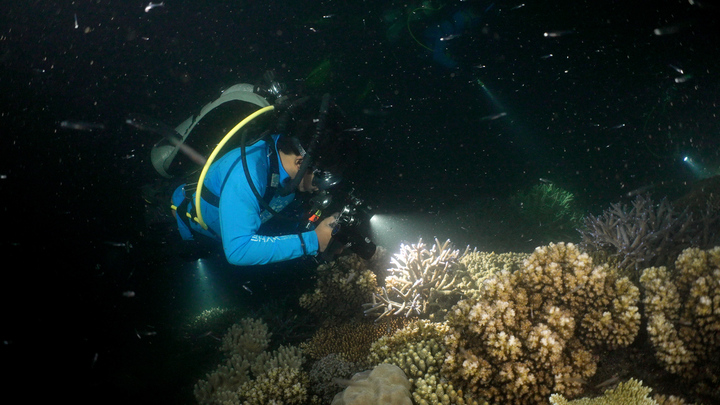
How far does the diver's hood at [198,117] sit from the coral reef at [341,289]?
121 inches

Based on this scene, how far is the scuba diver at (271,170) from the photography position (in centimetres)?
328

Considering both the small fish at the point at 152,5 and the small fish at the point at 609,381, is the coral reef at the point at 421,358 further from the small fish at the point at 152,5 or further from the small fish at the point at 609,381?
the small fish at the point at 152,5

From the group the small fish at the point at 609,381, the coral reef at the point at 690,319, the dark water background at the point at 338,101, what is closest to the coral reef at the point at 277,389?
the small fish at the point at 609,381

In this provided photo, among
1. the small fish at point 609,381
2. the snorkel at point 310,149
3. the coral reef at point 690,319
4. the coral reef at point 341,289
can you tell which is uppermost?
the snorkel at point 310,149

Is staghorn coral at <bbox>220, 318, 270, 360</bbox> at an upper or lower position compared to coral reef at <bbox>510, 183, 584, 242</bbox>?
lower

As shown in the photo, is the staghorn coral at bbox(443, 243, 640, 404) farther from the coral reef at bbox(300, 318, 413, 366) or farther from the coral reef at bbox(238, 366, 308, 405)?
the coral reef at bbox(238, 366, 308, 405)

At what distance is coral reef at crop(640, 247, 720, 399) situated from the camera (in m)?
1.97

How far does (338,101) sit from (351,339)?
784 cm

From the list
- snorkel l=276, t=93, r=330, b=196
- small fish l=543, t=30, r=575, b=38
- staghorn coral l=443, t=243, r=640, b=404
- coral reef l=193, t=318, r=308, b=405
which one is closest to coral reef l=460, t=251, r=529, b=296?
staghorn coral l=443, t=243, r=640, b=404

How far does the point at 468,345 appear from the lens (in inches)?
103

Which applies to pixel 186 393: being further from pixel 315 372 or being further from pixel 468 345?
pixel 468 345

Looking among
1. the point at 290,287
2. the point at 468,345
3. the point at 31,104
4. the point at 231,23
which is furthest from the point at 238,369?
the point at 231,23

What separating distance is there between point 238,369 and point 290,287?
2.45 metres

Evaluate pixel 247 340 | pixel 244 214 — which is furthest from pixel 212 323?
pixel 244 214
